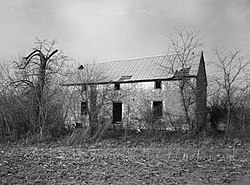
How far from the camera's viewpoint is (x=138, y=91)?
23.4m

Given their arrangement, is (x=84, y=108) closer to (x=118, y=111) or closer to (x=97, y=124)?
(x=97, y=124)

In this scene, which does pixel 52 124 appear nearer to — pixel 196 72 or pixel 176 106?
pixel 176 106

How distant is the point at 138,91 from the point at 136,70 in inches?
109

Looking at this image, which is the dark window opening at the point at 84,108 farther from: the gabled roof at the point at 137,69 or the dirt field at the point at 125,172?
the dirt field at the point at 125,172

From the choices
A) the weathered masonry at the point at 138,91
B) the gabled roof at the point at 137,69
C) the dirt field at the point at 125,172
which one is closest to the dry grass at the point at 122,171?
the dirt field at the point at 125,172

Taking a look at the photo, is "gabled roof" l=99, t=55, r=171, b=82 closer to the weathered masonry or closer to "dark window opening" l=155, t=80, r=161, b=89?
the weathered masonry

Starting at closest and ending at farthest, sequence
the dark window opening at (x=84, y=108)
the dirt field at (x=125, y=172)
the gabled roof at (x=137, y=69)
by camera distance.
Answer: the dirt field at (x=125, y=172), the dark window opening at (x=84, y=108), the gabled roof at (x=137, y=69)

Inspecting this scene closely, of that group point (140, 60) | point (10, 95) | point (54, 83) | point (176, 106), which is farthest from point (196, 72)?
point (10, 95)

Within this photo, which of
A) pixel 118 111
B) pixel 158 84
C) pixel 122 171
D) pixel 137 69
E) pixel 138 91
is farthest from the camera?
pixel 137 69

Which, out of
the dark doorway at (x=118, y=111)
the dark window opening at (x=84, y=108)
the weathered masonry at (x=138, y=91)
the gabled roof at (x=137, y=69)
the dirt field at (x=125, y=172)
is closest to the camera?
the dirt field at (x=125, y=172)

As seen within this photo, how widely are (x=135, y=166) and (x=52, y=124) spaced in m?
8.59

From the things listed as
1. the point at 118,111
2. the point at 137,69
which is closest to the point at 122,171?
the point at 118,111

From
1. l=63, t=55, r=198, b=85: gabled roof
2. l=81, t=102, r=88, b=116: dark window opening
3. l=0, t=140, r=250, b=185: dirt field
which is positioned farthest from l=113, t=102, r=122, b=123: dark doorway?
l=0, t=140, r=250, b=185: dirt field

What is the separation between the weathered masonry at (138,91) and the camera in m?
17.0
